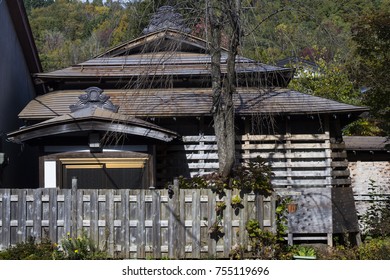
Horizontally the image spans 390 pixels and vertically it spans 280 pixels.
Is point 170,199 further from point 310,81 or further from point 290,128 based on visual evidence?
point 310,81

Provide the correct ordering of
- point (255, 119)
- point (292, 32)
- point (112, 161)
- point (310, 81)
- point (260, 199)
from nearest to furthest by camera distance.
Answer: point (260, 199) < point (292, 32) < point (112, 161) < point (255, 119) < point (310, 81)

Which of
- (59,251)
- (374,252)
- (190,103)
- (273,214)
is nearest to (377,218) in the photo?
(374,252)

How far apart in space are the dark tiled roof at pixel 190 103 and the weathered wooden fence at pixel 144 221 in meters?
4.08

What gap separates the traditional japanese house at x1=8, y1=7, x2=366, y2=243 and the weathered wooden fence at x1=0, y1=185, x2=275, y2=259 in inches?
99.2

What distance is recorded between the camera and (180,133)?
16125 mm

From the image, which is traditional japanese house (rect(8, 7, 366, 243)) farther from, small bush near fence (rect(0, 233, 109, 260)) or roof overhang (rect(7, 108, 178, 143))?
small bush near fence (rect(0, 233, 109, 260))

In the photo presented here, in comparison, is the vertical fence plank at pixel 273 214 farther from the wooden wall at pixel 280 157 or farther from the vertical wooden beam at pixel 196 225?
the wooden wall at pixel 280 157

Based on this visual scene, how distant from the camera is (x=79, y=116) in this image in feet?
45.2

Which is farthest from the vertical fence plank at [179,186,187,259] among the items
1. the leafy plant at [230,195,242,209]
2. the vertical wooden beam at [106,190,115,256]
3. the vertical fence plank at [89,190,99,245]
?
the vertical fence plank at [89,190,99,245]

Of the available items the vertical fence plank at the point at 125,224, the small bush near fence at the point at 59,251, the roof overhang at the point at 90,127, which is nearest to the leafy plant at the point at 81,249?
the small bush near fence at the point at 59,251

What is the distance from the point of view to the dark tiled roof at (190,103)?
50.5ft

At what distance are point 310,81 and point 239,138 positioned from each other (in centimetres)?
1689

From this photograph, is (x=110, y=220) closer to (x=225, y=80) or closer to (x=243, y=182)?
(x=243, y=182)

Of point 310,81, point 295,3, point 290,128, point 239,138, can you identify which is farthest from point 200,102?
point 310,81
